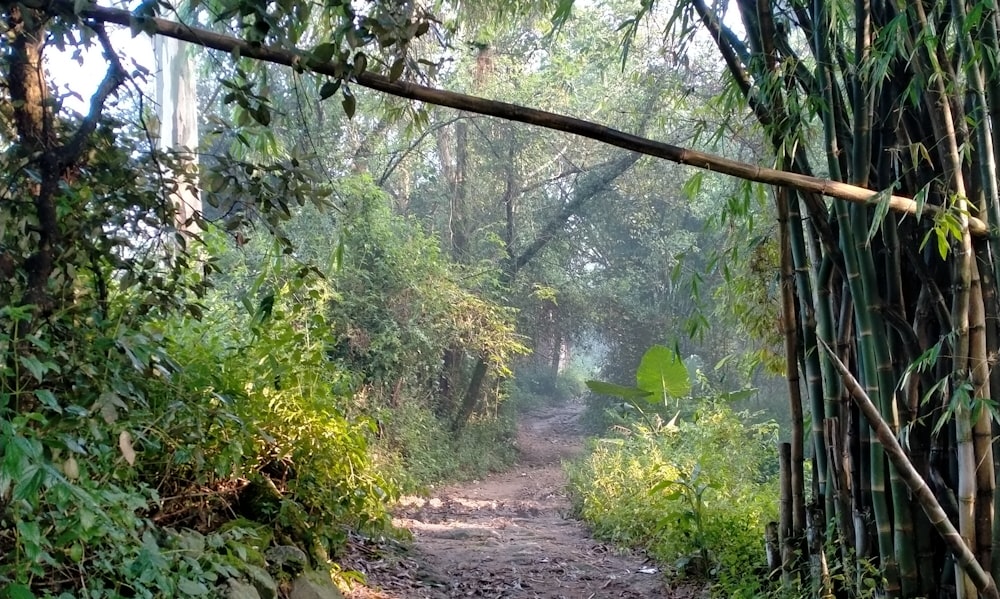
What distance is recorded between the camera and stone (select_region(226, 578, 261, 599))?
243cm

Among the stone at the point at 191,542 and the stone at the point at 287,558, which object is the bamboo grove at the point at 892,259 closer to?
the stone at the point at 191,542

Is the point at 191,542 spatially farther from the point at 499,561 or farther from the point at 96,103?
the point at 499,561

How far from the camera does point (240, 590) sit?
2.49m

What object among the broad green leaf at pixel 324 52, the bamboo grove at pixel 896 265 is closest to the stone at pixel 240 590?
the broad green leaf at pixel 324 52

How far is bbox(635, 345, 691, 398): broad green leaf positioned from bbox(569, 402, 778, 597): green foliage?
33 centimetres

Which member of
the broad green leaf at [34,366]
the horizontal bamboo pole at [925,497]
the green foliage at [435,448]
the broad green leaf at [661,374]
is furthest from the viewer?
the green foliage at [435,448]

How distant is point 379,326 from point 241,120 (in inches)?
283

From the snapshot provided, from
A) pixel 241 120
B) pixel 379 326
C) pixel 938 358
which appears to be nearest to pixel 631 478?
pixel 379 326

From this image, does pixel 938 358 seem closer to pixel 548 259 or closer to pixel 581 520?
pixel 581 520

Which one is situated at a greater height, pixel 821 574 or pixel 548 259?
pixel 548 259

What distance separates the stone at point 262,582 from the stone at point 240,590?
2.1 inches

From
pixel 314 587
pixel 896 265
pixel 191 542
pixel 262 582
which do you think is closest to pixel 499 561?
pixel 314 587

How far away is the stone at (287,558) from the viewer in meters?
2.99

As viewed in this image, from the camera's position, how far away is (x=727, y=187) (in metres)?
11.0
